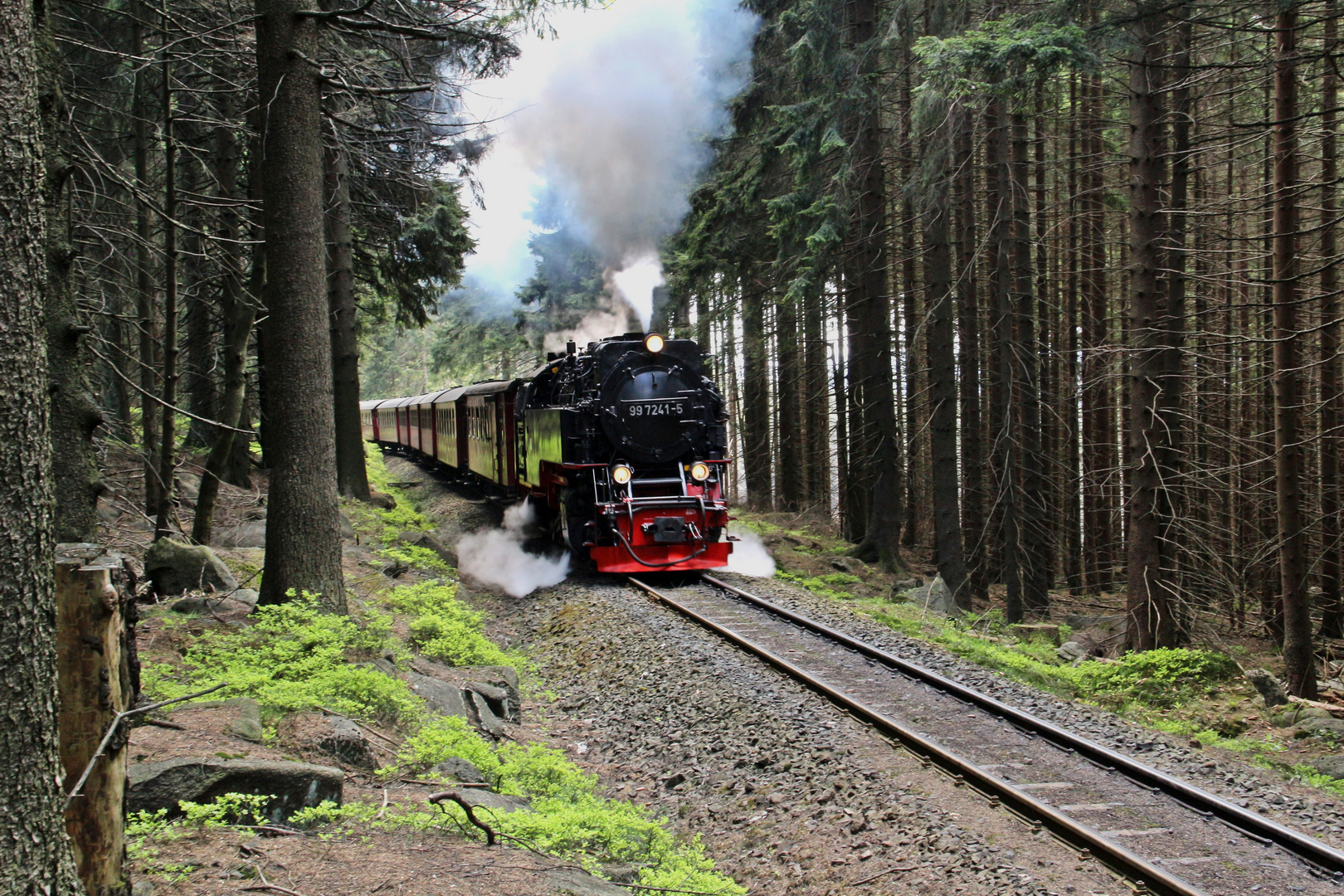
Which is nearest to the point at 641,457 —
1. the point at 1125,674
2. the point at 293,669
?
the point at 1125,674

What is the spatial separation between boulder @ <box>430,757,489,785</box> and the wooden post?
2.55m

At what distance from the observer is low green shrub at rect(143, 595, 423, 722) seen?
17.7 feet

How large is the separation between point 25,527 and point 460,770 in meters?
3.60

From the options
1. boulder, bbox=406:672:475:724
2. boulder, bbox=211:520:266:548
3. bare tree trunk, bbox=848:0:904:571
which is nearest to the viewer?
boulder, bbox=406:672:475:724

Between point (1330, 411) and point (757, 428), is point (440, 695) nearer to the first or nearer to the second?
point (1330, 411)

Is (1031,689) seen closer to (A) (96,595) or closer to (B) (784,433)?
(A) (96,595)

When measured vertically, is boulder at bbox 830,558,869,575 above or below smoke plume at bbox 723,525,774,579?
below

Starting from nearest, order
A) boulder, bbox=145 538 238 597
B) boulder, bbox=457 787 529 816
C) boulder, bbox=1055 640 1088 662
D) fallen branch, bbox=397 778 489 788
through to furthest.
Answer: boulder, bbox=457 787 529 816 < fallen branch, bbox=397 778 489 788 < boulder, bbox=145 538 238 597 < boulder, bbox=1055 640 1088 662

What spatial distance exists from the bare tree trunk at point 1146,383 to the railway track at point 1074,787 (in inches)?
140

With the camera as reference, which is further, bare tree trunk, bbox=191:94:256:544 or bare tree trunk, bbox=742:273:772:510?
bare tree trunk, bbox=742:273:772:510

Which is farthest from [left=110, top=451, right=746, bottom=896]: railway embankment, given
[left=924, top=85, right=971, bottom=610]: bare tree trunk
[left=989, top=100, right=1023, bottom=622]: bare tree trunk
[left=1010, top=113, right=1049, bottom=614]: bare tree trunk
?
[left=1010, top=113, right=1049, bottom=614]: bare tree trunk

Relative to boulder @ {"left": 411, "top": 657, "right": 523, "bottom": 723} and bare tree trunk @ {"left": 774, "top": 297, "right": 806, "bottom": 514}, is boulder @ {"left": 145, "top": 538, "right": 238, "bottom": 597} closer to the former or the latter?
boulder @ {"left": 411, "top": 657, "right": 523, "bottom": 723}

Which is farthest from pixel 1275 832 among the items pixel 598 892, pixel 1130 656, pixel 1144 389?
pixel 1144 389

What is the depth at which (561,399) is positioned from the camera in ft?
44.4
